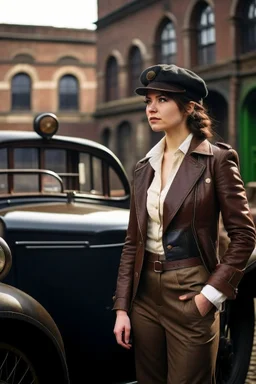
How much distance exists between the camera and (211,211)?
241 cm

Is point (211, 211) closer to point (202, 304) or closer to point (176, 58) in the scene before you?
point (202, 304)

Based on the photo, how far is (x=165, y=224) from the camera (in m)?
2.42

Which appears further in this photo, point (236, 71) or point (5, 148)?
point (236, 71)

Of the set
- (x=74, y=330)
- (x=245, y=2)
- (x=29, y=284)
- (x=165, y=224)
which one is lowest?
(x=74, y=330)

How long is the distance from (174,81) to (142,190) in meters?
0.45

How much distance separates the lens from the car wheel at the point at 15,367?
270 cm

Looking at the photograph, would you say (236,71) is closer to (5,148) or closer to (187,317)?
(5,148)

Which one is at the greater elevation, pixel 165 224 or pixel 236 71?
pixel 236 71

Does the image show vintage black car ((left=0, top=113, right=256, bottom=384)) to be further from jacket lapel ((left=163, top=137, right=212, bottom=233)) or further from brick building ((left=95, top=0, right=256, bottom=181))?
brick building ((left=95, top=0, right=256, bottom=181))

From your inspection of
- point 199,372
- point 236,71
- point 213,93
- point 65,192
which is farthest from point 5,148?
point 213,93

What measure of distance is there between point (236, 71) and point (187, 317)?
55.1 ft

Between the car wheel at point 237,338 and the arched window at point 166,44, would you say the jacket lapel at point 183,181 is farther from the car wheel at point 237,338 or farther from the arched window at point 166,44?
the arched window at point 166,44

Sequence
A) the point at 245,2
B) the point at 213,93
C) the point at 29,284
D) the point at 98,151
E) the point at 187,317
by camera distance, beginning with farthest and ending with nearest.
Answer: the point at 213,93 → the point at 245,2 → the point at 98,151 → the point at 29,284 → the point at 187,317

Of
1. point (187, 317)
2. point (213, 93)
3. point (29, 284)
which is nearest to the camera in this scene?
point (187, 317)
